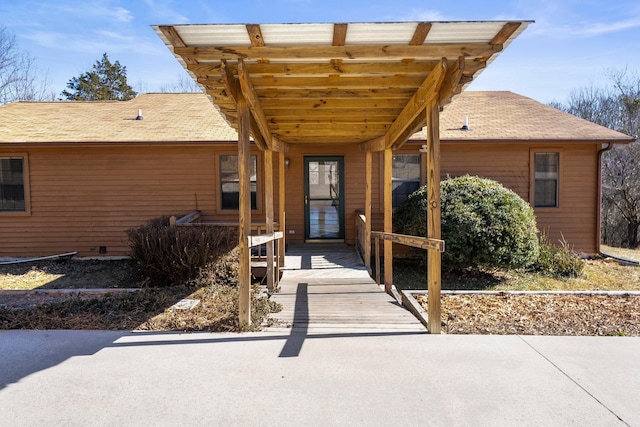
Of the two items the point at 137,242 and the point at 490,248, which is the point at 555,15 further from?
the point at 137,242

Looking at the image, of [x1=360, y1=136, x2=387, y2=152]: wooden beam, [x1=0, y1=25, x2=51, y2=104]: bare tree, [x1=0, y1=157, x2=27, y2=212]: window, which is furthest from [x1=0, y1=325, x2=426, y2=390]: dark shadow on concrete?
[x1=0, y1=25, x2=51, y2=104]: bare tree

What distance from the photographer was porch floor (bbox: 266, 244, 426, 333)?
4.68 meters

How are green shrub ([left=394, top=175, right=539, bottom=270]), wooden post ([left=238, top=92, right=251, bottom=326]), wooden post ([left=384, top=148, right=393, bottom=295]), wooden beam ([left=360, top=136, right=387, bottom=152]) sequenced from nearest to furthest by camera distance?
wooden post ([left=238, top=92, right=251, bottom=326]), wooden post ([left=384, top=148, right=393, bottom=295]), wooden beam ([left=360, top=136, right=387, bottom=152]), green shrub ([left=394, top=175, right=539, bottom=270])

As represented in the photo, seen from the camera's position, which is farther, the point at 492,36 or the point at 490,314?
the point at 490,314

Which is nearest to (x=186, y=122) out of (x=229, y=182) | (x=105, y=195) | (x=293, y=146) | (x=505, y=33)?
(x=229, y=182)

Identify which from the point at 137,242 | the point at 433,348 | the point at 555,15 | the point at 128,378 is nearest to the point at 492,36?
the point at 433,348

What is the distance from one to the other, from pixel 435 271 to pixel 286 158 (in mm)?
6381

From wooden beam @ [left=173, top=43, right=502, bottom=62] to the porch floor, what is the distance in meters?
2.77

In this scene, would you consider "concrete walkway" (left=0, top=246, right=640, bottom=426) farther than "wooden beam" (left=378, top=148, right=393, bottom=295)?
No

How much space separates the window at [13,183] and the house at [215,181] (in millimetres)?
24

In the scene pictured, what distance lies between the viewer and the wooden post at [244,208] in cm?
449

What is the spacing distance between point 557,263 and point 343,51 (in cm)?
736

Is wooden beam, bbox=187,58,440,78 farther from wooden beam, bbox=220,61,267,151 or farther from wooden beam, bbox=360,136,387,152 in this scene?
wooden beam, bbox=360,136,387,152

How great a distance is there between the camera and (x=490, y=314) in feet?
18.1
